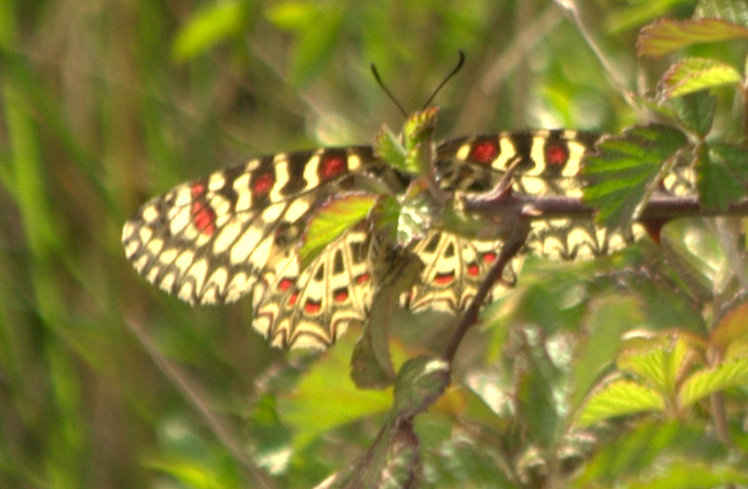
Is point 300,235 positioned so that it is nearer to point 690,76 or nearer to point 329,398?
point 329,398

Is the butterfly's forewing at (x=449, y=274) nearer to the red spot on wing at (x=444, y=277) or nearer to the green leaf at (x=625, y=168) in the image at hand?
the red spot on wing at (x=444, y=277)

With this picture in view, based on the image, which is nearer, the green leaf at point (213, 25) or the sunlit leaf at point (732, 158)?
the sunlit leaf at point (732, 158)

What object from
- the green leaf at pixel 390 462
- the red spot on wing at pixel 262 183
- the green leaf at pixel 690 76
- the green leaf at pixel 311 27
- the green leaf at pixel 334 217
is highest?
the green leaf at pixel 311 27

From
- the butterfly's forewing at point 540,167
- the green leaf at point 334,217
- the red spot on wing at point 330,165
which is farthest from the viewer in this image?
the red spot on wing at point 330,165

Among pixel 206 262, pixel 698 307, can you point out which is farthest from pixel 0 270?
pixel 698 307

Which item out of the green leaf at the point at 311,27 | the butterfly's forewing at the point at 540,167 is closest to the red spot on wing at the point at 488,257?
the butterfly's forewing at the point at 540,167

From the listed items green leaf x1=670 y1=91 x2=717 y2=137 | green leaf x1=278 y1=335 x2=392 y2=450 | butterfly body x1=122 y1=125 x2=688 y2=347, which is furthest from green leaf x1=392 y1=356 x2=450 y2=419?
butterfly body x1=122 y1=125 x2=688 y2=347

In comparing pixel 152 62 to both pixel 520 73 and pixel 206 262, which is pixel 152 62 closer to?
pixel 520 73
